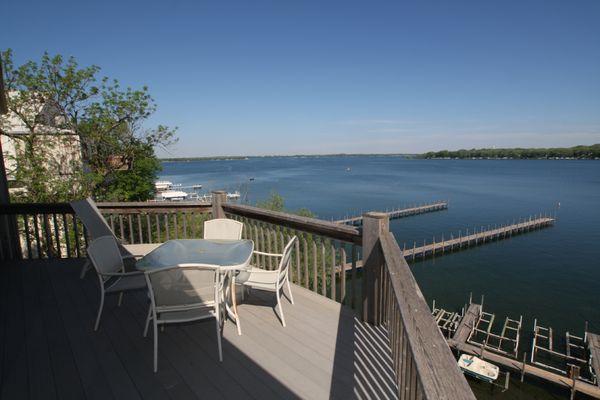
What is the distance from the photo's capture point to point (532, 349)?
14070 mm

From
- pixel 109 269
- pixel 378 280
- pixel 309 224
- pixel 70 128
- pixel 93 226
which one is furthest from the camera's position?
pixel 70 128

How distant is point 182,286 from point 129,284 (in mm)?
970

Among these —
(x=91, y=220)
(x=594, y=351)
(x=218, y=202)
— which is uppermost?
(x=218, y=202)

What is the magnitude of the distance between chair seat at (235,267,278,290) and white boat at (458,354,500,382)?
13.6 metres

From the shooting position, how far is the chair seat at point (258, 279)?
299 cm

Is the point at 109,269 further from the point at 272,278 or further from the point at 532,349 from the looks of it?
the point at 532,349

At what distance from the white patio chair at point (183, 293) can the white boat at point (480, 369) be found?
14.4 meters

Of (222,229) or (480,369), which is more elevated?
(222,229)

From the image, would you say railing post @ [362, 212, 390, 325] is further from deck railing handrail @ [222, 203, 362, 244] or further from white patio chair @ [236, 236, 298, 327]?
white patio chair @ [236, 236, 298, 327]

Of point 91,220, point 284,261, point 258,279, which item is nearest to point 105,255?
point 258,279

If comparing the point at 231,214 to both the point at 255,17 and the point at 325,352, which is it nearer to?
the point at 325,352

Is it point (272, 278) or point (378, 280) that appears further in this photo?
point (272, 278)

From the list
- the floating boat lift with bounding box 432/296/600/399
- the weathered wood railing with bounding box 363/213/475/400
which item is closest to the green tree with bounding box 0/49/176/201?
the weathered wood railing with bounding box 363/213/475/400

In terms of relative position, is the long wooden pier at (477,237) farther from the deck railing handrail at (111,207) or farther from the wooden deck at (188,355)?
the wooden deck at (188,355)
